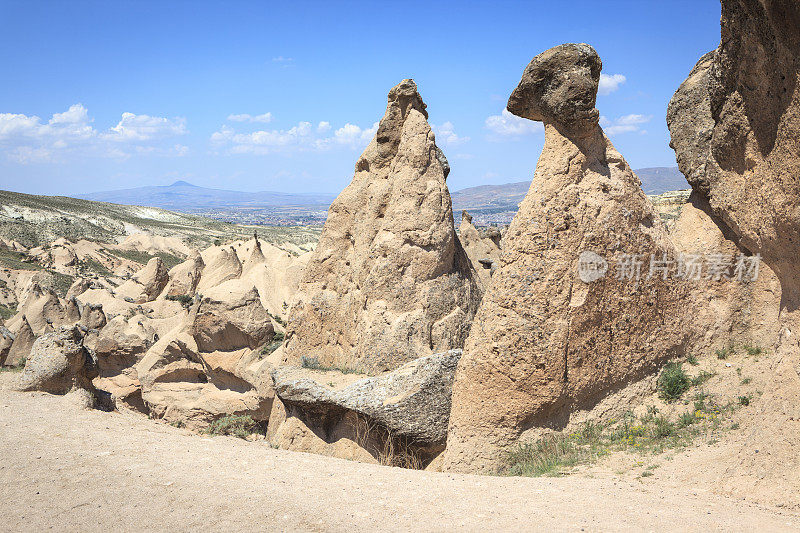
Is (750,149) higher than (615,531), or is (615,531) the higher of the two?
(750,149)

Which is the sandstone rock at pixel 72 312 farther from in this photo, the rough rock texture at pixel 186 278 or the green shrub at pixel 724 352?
the green shrub at pixel 724 352

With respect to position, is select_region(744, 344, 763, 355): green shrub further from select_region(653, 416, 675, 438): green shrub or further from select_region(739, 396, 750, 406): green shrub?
select_region(653, 416, 675, 438): green shrub

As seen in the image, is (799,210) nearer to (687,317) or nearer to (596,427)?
(687,317)

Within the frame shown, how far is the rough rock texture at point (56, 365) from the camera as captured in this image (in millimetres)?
10125

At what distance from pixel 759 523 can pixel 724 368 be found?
2.74 m

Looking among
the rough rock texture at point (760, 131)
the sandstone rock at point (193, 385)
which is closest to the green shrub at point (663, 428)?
the rough rock texture at point (760, 131)

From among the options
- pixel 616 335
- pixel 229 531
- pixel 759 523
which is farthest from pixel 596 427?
pixel 229 531

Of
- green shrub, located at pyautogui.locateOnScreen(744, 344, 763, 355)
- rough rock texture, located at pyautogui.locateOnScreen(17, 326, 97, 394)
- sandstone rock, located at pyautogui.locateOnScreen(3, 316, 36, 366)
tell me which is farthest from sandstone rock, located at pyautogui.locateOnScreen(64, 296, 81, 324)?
green shrub, located at pyautogui.locateOnScreen(744, 344, 763, 355)

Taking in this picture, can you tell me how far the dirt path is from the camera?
4.30 metres

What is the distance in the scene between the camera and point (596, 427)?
6219mm

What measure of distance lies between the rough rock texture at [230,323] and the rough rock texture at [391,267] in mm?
3138

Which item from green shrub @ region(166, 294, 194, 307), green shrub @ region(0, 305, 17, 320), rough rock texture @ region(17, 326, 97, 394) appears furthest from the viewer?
green shrub @ region(0, 305, 17, 320)

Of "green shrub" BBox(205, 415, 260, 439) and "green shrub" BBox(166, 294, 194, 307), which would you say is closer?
"green shrub" BBox(205, 415, 260, 439)

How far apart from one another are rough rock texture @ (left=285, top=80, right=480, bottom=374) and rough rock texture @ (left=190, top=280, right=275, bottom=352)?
3.14m
